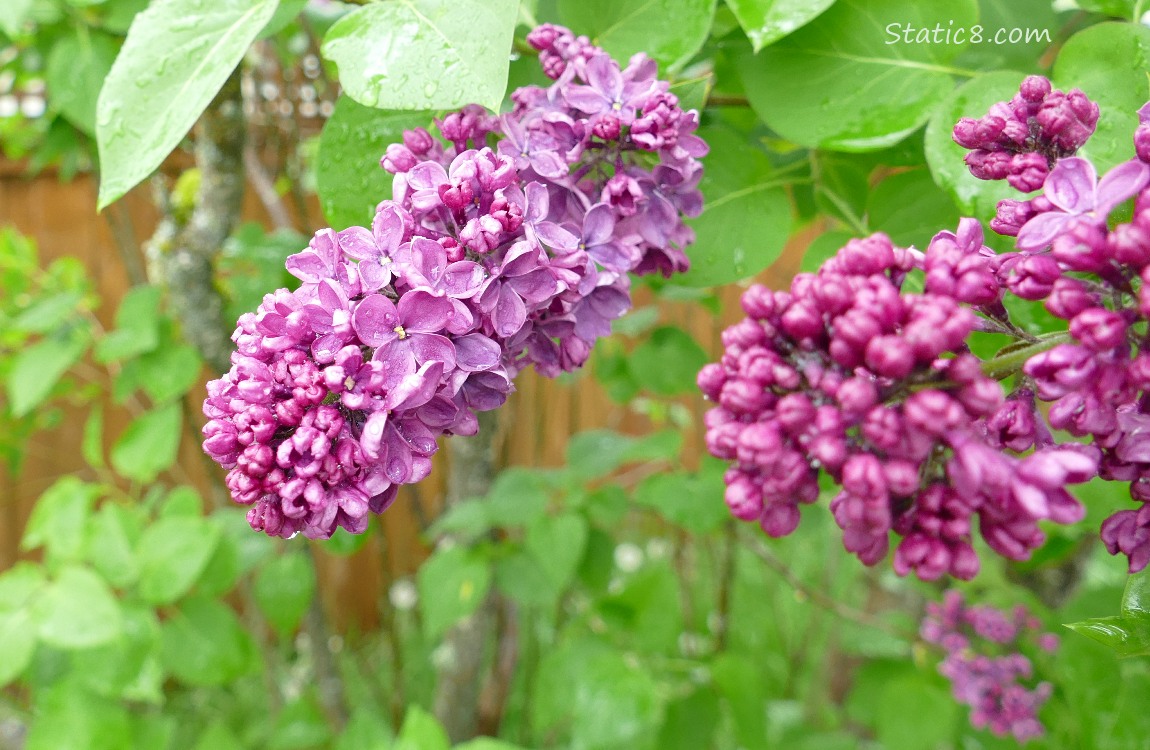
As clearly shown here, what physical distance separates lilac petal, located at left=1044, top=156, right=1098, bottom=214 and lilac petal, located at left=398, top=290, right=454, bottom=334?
1.31ft

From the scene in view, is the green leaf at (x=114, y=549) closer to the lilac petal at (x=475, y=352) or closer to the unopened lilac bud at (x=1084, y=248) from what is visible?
the lilac petal at (x=475, y=352)

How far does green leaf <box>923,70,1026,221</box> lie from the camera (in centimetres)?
69

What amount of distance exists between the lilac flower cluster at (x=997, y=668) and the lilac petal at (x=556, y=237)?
4.20ft

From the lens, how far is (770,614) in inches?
126

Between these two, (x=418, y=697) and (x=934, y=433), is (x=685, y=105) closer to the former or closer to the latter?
(x=934, y=433)

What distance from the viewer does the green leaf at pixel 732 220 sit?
2.78 feet

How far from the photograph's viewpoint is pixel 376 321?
20.3 inches

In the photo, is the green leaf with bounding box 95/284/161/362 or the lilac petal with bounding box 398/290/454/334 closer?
the lilac petal with bounding box 398/290/454/334

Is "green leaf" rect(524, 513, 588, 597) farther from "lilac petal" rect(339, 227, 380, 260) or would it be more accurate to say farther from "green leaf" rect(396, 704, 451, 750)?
"lilac petal" rect(339, 227, 380, 260)

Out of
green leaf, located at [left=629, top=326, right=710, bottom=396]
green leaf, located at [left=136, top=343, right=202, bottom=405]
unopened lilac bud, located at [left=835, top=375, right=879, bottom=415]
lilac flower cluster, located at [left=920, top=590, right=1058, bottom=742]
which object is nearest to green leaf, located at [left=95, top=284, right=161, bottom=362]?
green leaf, located at [left=136, top=343, right=202, bottom=405]

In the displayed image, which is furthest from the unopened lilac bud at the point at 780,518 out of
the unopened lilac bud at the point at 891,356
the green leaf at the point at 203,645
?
the green leaf at the point at 203,645

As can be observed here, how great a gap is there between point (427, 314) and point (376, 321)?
0.03 m

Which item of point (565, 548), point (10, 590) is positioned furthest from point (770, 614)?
point (10, 590)

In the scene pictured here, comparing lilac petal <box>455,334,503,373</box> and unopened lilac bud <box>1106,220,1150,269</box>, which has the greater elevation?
unopened lilac bud <box>1106,220,1150,269</box>
